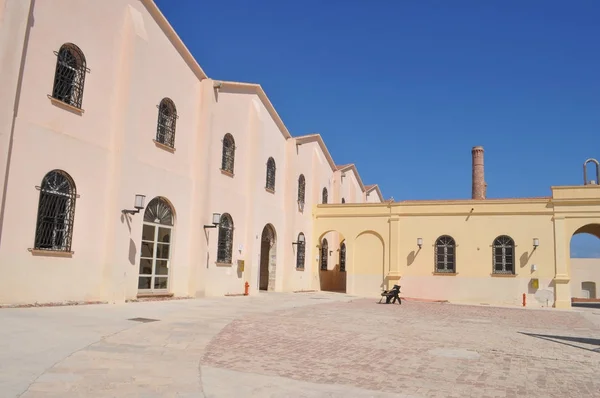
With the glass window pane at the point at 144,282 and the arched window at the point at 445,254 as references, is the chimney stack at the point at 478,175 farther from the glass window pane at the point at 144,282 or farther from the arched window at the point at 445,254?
the glass window pane at the point at 144,282

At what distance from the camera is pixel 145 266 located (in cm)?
1539

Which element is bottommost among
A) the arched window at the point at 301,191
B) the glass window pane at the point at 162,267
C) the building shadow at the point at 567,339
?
the building shadow at the point at 567,339

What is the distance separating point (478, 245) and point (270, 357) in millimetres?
18685

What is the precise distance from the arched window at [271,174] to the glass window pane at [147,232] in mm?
7975

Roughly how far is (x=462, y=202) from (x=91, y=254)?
17.1 m

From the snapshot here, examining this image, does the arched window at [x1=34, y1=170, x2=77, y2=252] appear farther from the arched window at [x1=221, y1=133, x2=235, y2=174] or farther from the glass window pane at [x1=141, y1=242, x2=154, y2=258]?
the arched window at [x1=221, y1=133, x2=235, y2=174]

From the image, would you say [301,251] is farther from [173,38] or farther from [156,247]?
[173,38]

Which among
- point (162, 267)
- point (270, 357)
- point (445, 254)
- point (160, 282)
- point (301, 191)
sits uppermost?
point (301, 191)

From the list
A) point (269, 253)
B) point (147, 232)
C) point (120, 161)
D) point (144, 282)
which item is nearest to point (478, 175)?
point (269, 253)

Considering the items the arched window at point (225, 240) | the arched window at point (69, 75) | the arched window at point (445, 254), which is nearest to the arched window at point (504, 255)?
the arched window at point (445, 254)

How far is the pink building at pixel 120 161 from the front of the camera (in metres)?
11.0

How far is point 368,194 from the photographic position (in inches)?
1649

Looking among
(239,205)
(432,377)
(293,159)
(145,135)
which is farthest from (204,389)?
(293,159)

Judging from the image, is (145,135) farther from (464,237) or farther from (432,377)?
(464,237)
